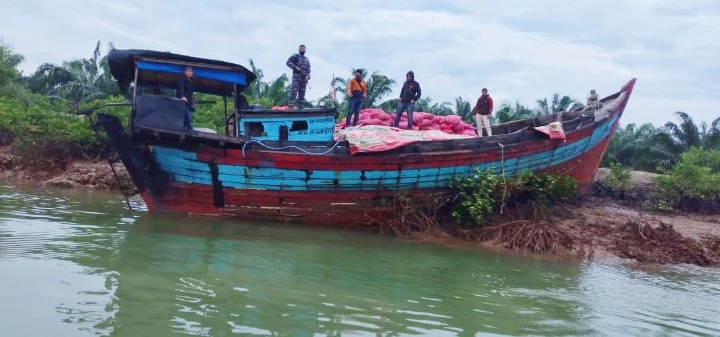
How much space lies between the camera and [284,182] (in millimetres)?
10531

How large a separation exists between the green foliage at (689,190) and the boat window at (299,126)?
809cm

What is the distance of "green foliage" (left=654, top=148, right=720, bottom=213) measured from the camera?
13062 mm

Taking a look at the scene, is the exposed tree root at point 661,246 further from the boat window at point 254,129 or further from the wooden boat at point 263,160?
the boat window at point 254,129

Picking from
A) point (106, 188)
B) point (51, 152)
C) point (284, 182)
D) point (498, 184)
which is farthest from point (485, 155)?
point (51, 152)

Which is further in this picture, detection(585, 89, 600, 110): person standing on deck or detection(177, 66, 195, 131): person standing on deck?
detection(585, 89, 600, 110): person standing on deck

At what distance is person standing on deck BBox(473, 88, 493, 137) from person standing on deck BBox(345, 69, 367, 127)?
2561 millimetres

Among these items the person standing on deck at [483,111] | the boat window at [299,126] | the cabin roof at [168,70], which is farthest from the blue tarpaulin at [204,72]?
the person standing on deck at [483,111]

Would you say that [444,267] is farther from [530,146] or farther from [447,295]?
[530,146]

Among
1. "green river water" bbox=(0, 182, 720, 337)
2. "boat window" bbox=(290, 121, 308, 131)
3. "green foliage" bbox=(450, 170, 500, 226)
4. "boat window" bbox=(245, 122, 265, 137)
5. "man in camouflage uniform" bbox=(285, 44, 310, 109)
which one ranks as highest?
"man in camouflage uniform" bbox=(285, 44, 310, 109)

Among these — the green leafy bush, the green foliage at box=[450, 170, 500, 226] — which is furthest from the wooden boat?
the green leafy bush

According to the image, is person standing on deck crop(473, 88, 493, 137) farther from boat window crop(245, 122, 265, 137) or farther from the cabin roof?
the cabin roof

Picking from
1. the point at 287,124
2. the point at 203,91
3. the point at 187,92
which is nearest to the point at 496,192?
the point at 287,124

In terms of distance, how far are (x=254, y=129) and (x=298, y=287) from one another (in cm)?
555

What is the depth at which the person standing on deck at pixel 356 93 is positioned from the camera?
39.8 ft
